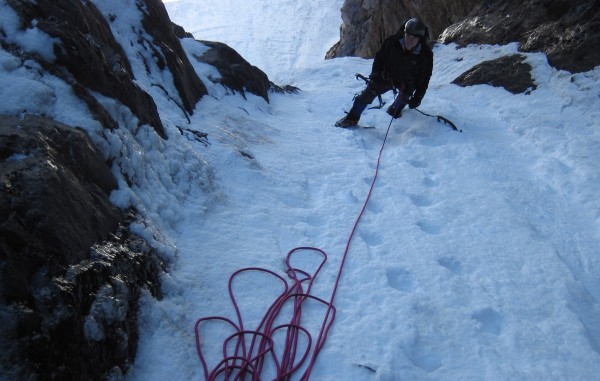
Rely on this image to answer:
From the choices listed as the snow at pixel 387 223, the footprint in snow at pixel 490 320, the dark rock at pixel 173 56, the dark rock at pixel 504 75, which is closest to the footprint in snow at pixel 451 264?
the snow at pixel 387 223

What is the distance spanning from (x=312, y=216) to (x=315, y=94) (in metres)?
6.35

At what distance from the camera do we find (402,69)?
19.7 ft

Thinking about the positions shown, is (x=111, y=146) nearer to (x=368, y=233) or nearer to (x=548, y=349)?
(x=368, y=233)

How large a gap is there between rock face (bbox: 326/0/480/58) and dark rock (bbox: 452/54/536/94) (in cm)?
676

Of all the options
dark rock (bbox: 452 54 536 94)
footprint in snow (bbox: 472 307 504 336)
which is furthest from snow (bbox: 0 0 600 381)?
dark rock (bbox: 452 54 536 94)

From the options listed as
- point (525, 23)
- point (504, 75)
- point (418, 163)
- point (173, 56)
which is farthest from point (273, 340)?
point (525, 23)

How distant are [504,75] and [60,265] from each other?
769cm

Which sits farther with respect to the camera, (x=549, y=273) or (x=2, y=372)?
(x=549, y=273)

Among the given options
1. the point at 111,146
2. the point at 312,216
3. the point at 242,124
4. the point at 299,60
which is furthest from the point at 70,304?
the point at 299,60

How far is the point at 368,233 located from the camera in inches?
147

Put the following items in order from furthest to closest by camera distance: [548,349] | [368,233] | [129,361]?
[368,233]
[548,349]
[129,361]

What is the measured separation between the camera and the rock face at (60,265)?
1.69 m

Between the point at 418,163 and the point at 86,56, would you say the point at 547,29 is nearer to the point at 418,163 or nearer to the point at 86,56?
the point at 418,163

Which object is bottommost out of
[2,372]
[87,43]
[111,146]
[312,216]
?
[312,216]
